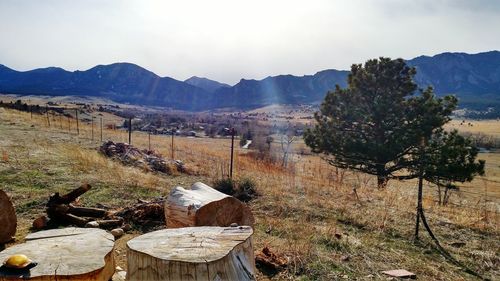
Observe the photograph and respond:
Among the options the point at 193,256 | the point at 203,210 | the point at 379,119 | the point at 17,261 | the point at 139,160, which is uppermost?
the point at 379,119

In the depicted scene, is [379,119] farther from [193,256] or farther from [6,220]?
[193,256]

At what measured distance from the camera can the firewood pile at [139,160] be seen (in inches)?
482

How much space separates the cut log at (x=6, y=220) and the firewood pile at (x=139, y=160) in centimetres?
676

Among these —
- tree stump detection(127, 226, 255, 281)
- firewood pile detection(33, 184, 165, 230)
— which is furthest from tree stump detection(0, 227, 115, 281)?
firewood pile detection(33, 184, 165, 230)

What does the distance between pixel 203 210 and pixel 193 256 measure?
2.41 meters

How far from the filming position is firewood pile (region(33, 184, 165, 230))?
5.97 metres

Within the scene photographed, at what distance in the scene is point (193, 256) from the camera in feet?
Result: 9.60

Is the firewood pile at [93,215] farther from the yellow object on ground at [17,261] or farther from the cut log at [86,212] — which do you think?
the yellow object on ground at [17,261]

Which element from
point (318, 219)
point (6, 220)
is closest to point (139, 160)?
point (318, 219)

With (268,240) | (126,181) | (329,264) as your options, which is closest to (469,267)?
(329,264)

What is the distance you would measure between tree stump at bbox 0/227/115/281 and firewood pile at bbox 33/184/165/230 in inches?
71.5

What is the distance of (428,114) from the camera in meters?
16.2

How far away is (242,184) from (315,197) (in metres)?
1.78

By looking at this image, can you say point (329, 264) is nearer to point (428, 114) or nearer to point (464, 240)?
point (464, 240)
